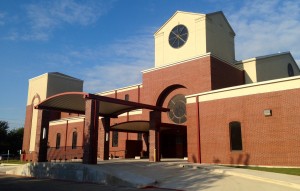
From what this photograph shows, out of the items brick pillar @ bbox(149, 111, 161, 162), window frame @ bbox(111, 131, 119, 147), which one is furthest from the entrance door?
window frame @ bbox(111, 131, 119, 147)

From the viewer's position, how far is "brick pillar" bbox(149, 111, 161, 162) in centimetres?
2483

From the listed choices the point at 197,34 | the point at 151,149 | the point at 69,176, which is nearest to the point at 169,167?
the point at 151,149

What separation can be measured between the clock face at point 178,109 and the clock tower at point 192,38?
14.1ft

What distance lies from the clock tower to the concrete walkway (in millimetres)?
16453

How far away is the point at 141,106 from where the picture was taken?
2477cm

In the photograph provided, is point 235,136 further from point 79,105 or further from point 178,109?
point 79,105

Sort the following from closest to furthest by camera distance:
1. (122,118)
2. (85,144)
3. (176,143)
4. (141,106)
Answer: (85,144), (141,106), (176,143), (122,118)

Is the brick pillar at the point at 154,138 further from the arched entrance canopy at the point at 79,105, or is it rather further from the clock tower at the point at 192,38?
the clock tower at the point at 192,38

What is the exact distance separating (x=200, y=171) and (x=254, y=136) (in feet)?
19.1

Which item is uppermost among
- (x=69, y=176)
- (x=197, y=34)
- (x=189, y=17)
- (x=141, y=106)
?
(x=189, y=17)

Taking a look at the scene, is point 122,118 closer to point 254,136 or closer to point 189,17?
point 189,17

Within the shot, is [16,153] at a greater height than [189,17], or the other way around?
[189,17]

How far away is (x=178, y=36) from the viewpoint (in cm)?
3628

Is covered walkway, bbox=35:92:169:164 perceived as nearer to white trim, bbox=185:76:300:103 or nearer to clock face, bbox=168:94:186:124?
white trim, bbox=185:76:300:103
